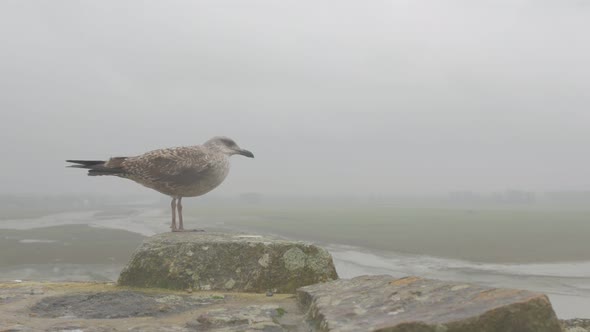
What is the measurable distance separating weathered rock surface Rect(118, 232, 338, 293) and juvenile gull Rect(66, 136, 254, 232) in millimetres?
2065

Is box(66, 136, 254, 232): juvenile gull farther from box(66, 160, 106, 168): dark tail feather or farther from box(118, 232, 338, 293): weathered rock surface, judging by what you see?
box(118, 232, 338, 293): weathered rock surface

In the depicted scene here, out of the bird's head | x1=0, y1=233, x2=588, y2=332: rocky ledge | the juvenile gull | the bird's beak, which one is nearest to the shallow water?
the bird's beak

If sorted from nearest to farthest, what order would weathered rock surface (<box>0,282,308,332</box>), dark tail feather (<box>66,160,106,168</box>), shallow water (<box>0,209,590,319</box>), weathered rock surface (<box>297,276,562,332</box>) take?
weathered rock surface (<box>297,276,562,332</box>), weathered rock surface (<box>0,282,308,332</box>), dark tail feather (<box>66,160,106,168</box>), shallow water (<box>0,209,590,319</box>)

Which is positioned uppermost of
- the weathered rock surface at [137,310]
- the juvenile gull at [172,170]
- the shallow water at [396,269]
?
the juvenile gull at [172,170]

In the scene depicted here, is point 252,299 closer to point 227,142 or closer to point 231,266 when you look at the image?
point 231,266

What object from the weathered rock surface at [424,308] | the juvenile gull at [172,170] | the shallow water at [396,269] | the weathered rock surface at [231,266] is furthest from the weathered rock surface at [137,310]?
the shallow water at [396,269]

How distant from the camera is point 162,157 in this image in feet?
27.9

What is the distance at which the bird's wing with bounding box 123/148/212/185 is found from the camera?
8.37m

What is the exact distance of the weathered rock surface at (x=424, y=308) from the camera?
3.13 m

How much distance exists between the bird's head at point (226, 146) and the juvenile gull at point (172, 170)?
1.83 feet

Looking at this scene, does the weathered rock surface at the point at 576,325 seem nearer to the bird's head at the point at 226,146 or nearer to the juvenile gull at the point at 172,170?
the juvenile gull at the point at 172,170

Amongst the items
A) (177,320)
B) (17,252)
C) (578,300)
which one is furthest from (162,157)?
(17,252)

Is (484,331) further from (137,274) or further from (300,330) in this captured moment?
(137,274)

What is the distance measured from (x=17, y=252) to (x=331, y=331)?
1567 inches
